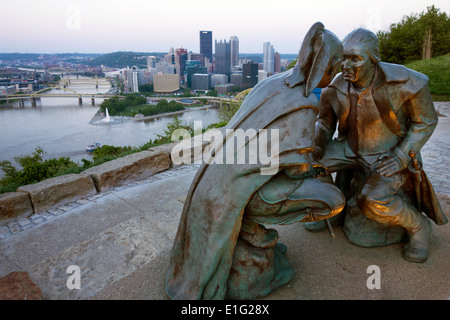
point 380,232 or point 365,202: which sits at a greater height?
point 365,202

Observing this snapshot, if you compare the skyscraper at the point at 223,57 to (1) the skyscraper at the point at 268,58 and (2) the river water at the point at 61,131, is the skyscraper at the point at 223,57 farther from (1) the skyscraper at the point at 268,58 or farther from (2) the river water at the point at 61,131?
(2) the river water at the point at 61,131

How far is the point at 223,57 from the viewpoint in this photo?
10750 cm

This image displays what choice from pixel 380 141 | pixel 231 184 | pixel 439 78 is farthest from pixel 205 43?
pixel 231 184

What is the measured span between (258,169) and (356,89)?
5.03 feet

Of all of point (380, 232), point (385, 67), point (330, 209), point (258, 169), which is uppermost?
point (385, 67)

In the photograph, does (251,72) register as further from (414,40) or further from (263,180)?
(263,180)

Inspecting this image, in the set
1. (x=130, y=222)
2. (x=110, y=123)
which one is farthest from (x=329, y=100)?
(x=110, y=123)

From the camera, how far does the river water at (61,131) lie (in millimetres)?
23297

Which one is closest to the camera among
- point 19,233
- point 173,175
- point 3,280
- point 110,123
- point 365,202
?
point 3,280

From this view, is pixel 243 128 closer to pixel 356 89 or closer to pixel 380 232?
pixel 356 89

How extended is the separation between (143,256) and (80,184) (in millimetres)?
2202

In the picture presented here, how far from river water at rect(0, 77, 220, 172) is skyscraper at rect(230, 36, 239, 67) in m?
73.9
